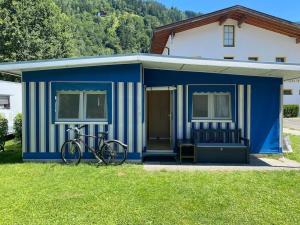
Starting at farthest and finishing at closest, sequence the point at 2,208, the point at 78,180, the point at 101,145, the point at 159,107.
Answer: the point at 159,107
the point at 101,145
the point at 78,180
the point at 2,208

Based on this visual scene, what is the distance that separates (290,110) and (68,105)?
2455cm

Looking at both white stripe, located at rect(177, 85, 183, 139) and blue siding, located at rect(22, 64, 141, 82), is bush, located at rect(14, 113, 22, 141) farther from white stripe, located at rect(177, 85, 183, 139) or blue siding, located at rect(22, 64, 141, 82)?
white stripe, located at rect(177, 85, 183, 139)

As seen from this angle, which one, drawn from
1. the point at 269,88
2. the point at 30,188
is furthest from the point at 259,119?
the point at 30,188

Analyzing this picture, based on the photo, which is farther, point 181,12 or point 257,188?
point 181,12

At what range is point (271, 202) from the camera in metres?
5.22

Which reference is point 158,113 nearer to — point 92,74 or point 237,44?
point 92,74

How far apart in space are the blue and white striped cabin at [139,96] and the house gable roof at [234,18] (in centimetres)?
1011

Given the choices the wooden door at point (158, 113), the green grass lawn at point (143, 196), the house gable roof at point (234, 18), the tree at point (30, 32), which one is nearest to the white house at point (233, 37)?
the house gable roof at point (234, 18)

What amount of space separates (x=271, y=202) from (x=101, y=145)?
170 inches

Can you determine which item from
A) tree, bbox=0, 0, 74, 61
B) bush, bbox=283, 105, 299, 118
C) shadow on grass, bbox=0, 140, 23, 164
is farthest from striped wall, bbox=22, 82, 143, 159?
bush, bbox=283, 105, 299, 118

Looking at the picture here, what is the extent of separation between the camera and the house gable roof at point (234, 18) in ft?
62.4

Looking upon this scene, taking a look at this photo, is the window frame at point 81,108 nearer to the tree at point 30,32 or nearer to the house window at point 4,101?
the house window at point 4,101

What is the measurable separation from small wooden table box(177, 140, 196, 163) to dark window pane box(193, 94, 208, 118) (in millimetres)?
1138

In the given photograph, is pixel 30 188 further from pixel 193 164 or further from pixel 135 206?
pixel 193 164
